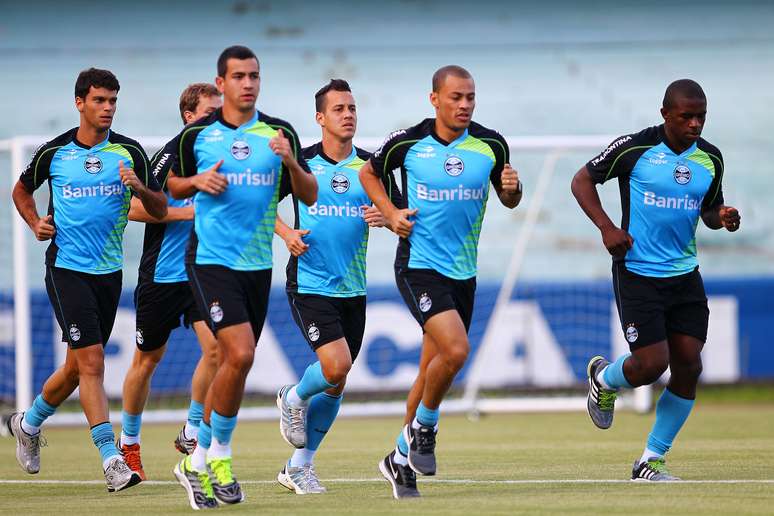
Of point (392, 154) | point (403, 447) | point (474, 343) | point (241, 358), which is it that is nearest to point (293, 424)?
point (403, 447)

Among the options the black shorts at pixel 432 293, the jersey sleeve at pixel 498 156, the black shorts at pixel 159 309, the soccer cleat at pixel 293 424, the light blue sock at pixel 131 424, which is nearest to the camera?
the black shorts at pixel 432 293

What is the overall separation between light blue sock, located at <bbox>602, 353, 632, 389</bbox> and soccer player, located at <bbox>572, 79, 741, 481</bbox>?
0.08 meters

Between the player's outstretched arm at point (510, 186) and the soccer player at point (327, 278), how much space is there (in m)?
0.85

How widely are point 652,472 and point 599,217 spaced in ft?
5.36

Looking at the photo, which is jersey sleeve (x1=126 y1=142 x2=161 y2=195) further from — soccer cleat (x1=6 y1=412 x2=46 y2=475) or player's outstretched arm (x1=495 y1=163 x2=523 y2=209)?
player's outstretched arm (x1=495 y1=163 x2=523 y2=209)

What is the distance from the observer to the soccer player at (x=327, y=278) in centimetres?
843

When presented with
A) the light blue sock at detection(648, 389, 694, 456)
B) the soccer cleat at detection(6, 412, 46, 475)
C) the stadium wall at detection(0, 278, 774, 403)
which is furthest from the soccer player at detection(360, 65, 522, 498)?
the stadium wall at detection(0, 278, 774, 403)

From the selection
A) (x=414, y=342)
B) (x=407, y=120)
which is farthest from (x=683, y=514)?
(x=407, y=120)

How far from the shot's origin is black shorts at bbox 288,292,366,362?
27.9 feet

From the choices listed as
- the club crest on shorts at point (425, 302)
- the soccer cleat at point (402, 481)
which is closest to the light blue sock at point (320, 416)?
the soccer cleat at point (402, 481)

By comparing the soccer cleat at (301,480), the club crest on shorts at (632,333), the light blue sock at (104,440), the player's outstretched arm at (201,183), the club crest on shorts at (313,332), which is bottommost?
the soccer cleat at (301,480)

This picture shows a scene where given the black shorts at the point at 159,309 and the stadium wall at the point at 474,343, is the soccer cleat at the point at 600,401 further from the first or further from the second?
the stadium wall at the point at 474,343

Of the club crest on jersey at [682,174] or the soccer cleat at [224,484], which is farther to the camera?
the club crest on jersey at [682,174]

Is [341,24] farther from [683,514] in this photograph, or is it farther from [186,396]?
[683,514]
